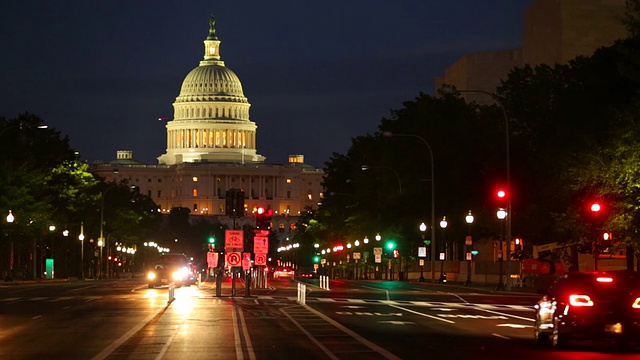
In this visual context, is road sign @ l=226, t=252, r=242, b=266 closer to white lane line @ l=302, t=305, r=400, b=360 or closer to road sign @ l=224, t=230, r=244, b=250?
road sign @ l=224, t=230, r=244, b=250

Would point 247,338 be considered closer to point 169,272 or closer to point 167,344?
point 167,344

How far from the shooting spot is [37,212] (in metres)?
95.8

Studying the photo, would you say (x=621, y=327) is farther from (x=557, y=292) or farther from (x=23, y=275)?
(x=23, y=275)

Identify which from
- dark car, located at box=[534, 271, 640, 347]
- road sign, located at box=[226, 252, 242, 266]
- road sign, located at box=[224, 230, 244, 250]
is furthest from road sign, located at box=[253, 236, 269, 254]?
dark car, located at box=[534, 271, 640, 347]

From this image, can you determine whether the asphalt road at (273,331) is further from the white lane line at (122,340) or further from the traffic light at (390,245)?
the traffic light at (390,245)

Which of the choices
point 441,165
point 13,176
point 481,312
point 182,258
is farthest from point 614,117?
point 13,176

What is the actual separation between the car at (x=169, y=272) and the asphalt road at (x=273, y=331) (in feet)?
86.5

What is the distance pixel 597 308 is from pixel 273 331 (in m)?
8.81

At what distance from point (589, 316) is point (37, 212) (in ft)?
246

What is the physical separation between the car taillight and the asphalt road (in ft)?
3.06

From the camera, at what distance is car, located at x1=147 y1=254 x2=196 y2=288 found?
76.3 metres

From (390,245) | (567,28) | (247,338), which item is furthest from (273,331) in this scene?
(390,245)

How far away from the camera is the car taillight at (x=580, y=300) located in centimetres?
2536

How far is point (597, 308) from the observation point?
25250 millimetres
